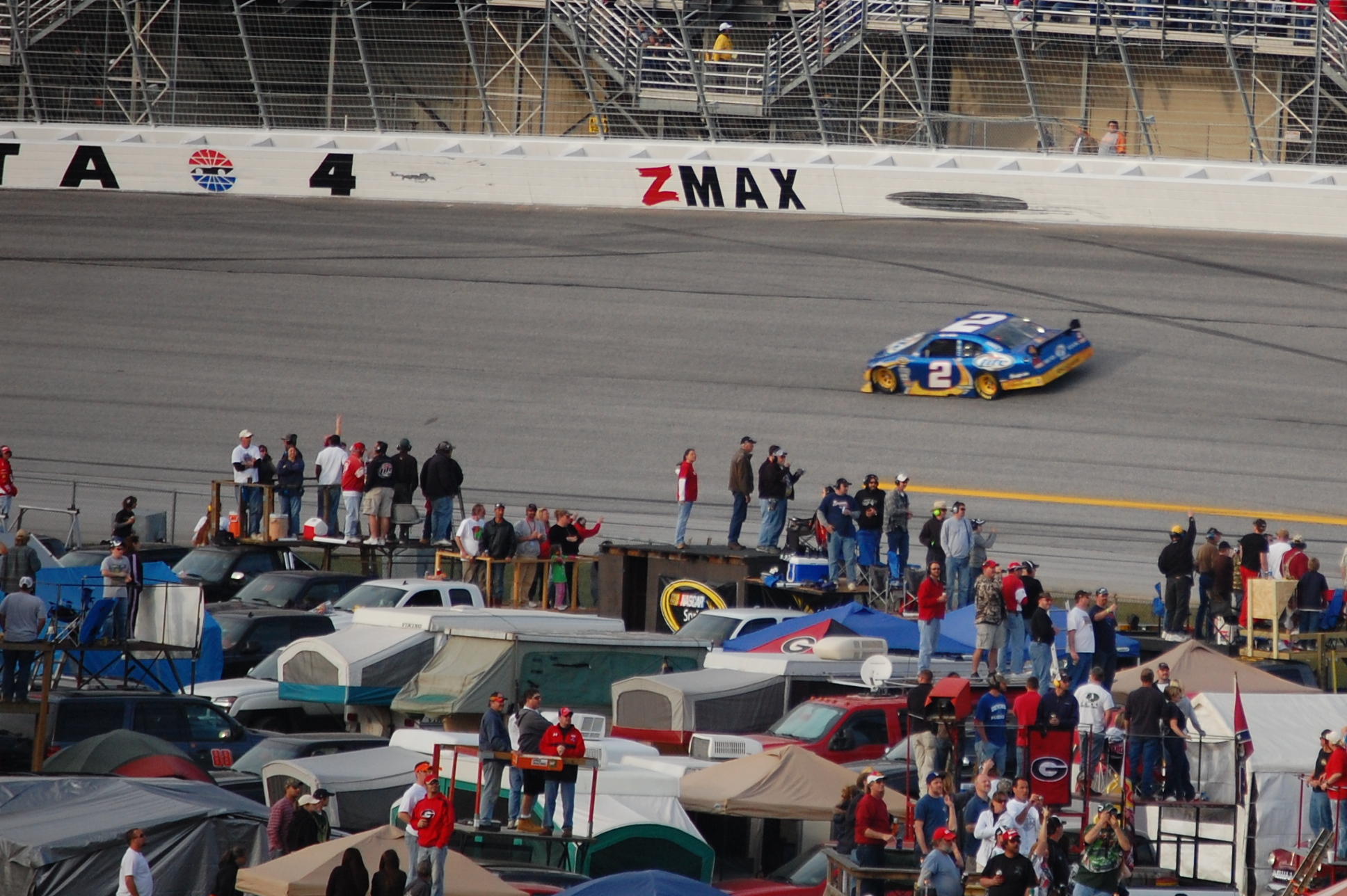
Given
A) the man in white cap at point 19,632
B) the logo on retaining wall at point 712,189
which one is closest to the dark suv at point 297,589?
the man in white cap at point 19,632

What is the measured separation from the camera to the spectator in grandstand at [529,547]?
21203 millimetres

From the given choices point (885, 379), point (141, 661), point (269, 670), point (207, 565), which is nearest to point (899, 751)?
point (269, 670)

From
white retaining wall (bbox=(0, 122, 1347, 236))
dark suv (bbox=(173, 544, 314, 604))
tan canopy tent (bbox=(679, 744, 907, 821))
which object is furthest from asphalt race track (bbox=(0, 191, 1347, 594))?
tan canopy tent (bbox=(679, 744, 907, 821))

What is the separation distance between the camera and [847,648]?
1675 cm

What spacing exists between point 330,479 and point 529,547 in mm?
2946

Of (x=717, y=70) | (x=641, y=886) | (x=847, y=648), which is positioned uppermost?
(x=717, y=70)

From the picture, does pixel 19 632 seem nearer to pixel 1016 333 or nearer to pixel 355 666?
pixel 355 666

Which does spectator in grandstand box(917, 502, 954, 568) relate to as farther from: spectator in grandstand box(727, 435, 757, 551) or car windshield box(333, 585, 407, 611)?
car windshield box(333, 585, 407, 611)

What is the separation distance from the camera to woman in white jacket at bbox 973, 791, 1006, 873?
11.6 m

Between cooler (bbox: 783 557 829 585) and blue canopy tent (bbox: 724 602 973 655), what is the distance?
6.20ft

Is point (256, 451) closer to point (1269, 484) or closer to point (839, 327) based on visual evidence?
point (839, 327)

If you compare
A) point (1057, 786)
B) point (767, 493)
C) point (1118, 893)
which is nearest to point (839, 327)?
point (767, 493)

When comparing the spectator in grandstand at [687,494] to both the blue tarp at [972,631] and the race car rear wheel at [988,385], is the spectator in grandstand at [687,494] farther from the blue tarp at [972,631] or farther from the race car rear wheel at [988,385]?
the race car rear wheel at [988,385]

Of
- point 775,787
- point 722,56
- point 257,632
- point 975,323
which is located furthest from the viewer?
point 722,56
